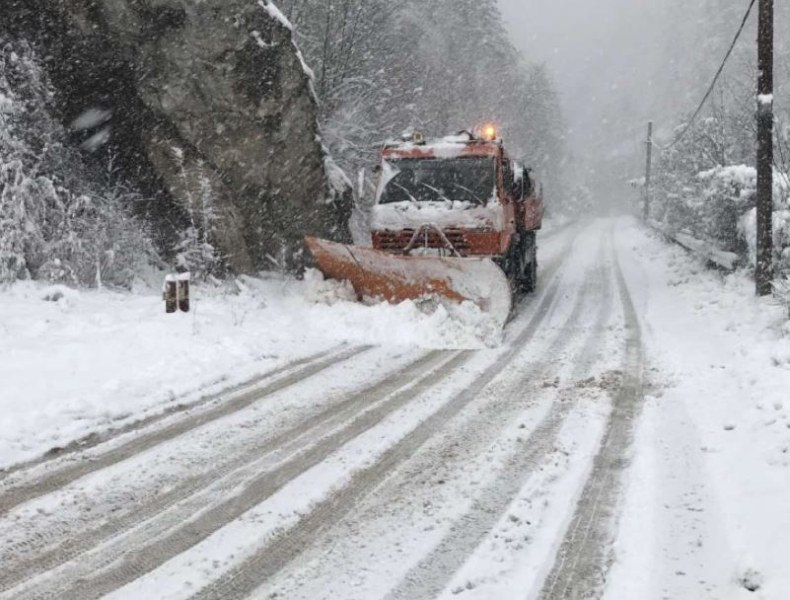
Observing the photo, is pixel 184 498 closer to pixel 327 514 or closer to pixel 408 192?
pixel 327 514

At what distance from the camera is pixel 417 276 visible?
914 centimetres

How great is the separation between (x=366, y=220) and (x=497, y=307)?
30.2 feet

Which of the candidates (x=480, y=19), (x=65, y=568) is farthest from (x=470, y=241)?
(x=480, y=19)

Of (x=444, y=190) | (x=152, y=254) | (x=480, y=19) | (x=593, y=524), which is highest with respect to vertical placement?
(x=480, y=19)

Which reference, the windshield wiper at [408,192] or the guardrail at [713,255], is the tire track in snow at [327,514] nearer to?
the windshield wiper at [408,192]

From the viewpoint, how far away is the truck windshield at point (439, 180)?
33.5 ft

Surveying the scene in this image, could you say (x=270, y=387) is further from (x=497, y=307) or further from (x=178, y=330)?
(x=497, y=307)

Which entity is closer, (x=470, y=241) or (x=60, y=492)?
(x=60, y=492)

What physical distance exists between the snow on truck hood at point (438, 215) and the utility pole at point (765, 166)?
3.99 metres

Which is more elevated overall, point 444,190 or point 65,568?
point 444,190

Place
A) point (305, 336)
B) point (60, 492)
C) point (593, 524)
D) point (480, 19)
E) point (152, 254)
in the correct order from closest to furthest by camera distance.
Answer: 1. point (593, 524)
2. point (60, 492)
3. point (305, 336)
4. point (152, 254)
5. point (480, 19)

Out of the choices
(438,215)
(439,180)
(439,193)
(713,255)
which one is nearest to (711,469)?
(438,215)

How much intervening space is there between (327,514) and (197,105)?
8.43 m

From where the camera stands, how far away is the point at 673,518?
3713 millimetres
